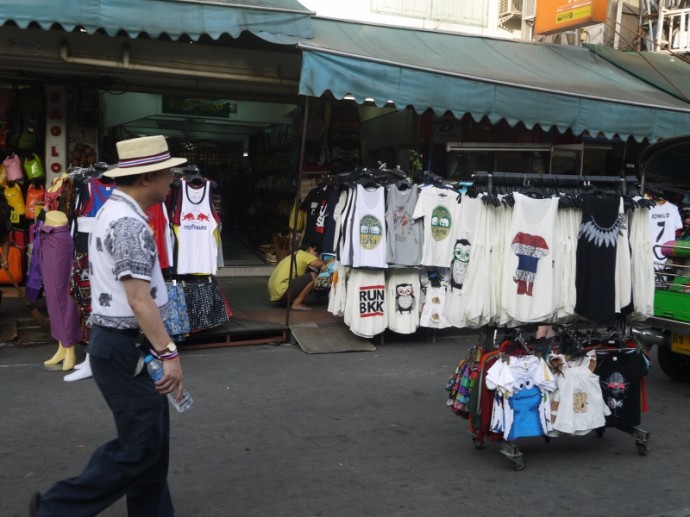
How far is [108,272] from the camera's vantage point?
11.3ft

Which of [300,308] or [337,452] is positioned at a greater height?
[300,308]

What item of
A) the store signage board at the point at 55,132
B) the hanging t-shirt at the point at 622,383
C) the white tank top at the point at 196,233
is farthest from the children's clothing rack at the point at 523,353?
the store signage board at the point at 55,132

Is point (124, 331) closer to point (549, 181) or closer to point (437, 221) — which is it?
point (549, 181)

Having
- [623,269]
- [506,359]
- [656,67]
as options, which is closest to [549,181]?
[623,269]

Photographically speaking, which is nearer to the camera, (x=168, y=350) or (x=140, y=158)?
(x=168, y=350)

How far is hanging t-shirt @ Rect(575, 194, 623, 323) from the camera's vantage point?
214 inches

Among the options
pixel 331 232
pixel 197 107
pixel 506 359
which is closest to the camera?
pixel 506 359

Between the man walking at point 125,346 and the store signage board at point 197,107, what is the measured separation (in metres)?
9.11

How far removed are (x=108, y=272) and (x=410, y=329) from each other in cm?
574

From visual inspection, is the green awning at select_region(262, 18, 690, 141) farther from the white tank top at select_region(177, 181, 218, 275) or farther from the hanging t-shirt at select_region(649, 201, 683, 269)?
the white tank top at select_region(177, 181, 218, 275)

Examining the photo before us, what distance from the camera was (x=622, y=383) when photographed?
5309 mm

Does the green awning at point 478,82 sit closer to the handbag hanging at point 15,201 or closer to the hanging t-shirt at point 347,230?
the hanging t-shirt at point 347,230

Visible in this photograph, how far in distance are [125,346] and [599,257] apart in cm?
352

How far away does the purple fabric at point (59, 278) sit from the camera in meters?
7.25
